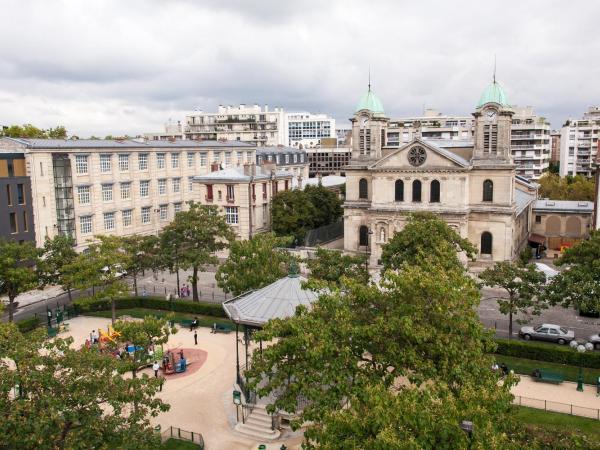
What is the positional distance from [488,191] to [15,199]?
1893 inches

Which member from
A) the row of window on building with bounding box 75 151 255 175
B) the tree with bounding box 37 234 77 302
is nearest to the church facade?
the row of window on building with bounding box 75 151 255 175

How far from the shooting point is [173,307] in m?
48.1

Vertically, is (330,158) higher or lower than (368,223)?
higher

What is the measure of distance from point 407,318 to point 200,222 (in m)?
33.1

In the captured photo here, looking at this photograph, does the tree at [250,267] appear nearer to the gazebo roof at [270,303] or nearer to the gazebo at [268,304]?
the gazebo at [268,304]

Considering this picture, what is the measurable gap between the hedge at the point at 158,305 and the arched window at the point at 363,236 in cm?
2435

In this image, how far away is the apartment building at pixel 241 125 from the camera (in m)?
144

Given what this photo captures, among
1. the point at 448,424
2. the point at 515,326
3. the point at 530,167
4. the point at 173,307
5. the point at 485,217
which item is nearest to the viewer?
the point at 448,424

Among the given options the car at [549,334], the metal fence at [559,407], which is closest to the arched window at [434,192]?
the car at [549,334]

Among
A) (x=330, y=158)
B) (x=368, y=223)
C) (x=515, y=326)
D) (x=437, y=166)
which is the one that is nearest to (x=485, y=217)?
(x=437, y=166)

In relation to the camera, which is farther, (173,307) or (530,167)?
(530,167)

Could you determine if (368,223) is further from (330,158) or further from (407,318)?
(330,158)

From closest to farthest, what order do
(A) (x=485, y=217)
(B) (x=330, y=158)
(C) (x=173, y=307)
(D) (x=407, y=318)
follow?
1. (D) (x=407, y=318)
2. (C) (x=173, y=307)
3. (A) (x=485, y=217)
4. (B) (x=330, y=158)

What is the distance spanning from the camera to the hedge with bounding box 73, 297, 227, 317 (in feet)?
152
